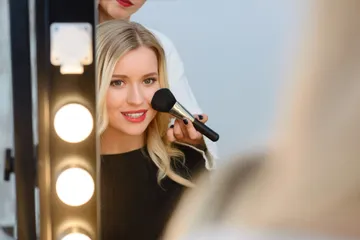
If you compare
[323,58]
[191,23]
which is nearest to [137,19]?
[191,23]

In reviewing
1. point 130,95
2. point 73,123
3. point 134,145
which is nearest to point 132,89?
point 130,95

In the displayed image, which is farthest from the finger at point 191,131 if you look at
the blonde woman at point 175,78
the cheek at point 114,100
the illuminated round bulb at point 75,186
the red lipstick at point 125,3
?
the illuminated round bulb at point 75,186

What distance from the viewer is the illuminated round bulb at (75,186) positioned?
578 mm

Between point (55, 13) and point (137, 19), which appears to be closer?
point (55, 13)

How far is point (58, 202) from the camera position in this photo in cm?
59

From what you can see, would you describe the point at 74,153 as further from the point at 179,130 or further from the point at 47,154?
the point at 179,130

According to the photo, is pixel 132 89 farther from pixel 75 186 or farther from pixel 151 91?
pixel 75 186

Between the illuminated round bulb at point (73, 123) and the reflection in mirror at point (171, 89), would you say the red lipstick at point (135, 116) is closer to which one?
the reflection in mirror at point (171, 89)

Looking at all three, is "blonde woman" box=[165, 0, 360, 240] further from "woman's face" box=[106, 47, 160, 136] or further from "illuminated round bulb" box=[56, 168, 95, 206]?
"illuminated round bulb" box=[56, 168, 95, 206]

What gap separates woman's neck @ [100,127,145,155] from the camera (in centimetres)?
92

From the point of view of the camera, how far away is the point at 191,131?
942 millimetres

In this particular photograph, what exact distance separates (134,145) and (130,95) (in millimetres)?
104

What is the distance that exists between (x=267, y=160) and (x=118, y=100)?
320mm

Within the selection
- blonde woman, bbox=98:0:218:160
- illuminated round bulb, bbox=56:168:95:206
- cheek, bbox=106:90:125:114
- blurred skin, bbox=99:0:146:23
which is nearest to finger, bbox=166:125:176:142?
blonde woman, bbox=98:0:218:160
